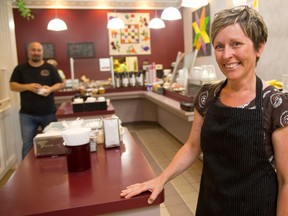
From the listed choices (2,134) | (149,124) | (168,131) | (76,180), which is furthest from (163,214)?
(149,124)

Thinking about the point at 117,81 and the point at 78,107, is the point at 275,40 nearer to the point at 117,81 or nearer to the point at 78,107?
the point at 78,107

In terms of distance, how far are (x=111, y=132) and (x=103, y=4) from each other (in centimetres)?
631

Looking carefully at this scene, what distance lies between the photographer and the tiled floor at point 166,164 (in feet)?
9.14

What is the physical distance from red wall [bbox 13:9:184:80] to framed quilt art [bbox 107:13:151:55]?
0.14 m

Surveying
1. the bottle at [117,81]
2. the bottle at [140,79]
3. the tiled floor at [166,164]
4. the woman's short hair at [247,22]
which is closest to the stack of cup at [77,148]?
the woman's short hair at [247,22]

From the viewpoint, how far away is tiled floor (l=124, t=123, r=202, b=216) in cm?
279

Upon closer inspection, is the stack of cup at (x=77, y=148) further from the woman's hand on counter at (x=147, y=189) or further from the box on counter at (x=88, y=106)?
the box on counter at (x=88, y=106)

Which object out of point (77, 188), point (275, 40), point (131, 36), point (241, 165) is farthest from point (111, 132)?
point (131, 36)

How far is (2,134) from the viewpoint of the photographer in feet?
12.5

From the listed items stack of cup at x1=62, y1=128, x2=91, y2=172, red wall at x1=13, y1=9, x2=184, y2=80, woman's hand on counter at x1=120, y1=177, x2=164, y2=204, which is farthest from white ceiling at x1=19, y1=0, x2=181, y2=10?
woman's hand on counter at x1=120, y1=177, x2=164, y2=204

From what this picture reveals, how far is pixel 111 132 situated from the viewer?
177cm

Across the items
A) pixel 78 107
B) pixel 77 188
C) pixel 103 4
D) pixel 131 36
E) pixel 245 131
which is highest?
pixel 103 4

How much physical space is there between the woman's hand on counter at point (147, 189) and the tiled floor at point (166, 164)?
62.5 inches

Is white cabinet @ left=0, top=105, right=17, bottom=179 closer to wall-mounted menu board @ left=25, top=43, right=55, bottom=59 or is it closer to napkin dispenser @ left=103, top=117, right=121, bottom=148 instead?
napkin dispenser @ left=103, top=117, right=121, bottom=148
